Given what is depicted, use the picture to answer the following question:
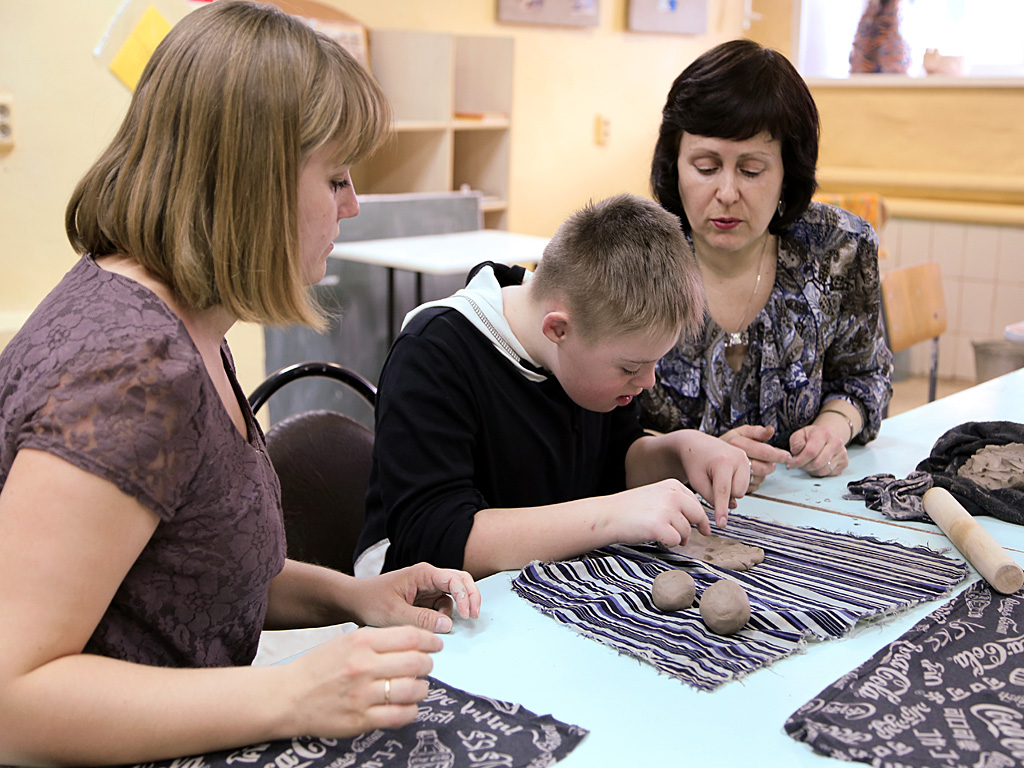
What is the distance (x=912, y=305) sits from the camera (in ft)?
10.4

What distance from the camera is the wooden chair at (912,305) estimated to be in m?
3.06

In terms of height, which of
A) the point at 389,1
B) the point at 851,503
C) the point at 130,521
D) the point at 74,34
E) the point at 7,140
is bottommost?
the point at 851,503

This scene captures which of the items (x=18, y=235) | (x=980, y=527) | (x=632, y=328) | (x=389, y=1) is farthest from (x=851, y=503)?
(x=389, y=1)

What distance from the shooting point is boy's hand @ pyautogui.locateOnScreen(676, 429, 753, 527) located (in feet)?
4.40

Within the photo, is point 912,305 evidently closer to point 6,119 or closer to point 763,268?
point 763,268

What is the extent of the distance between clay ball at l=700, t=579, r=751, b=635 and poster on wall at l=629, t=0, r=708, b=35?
524 centimetres

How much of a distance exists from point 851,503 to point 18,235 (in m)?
2.24

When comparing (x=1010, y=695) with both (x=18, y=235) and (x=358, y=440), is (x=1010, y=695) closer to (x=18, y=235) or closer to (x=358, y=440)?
(x=358, y=440)

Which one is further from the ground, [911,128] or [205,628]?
[911,128]

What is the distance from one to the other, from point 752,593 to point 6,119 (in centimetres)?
235

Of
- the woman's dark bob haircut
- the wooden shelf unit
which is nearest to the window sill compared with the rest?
the wooden shelf unit

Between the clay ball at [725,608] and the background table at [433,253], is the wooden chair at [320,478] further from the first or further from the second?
the background table at [433,253]

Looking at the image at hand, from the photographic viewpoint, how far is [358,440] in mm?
1703

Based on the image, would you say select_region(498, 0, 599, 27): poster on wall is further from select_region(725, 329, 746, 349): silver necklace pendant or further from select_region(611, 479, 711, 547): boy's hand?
select_region(611, 479, 711, 547): boy's hand
